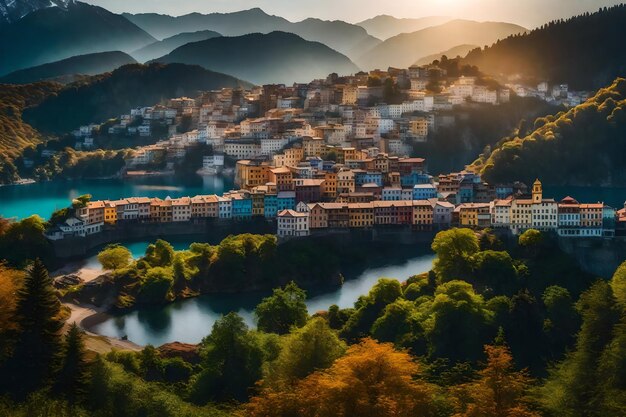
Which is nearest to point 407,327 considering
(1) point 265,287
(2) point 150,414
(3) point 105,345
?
(3) point 105,345

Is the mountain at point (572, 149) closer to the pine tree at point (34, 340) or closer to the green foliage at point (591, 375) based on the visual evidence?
the green foliage at point (591, 375)

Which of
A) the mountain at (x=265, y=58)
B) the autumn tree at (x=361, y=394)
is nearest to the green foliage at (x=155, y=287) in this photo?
the autumn tree at (x=361, y=394)

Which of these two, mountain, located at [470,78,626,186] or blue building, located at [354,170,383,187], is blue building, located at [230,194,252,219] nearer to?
blue building, located at [354,170,383,187]

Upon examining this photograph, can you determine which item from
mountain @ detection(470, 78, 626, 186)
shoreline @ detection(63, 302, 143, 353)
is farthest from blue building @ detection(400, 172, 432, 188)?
shoreline @ detection(63, 302, 143, 353)

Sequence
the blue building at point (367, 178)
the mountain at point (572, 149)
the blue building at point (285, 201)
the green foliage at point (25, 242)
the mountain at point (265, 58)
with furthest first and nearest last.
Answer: the mountain at point (265, 58)
the mountain at point (572, 149)
the blue building at point (367, 178)
the blue building at point (285, 201)
the green foliage at point (25, 242)

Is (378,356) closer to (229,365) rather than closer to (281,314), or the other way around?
(229,365)

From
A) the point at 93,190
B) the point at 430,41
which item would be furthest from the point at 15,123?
the point at 430,41
